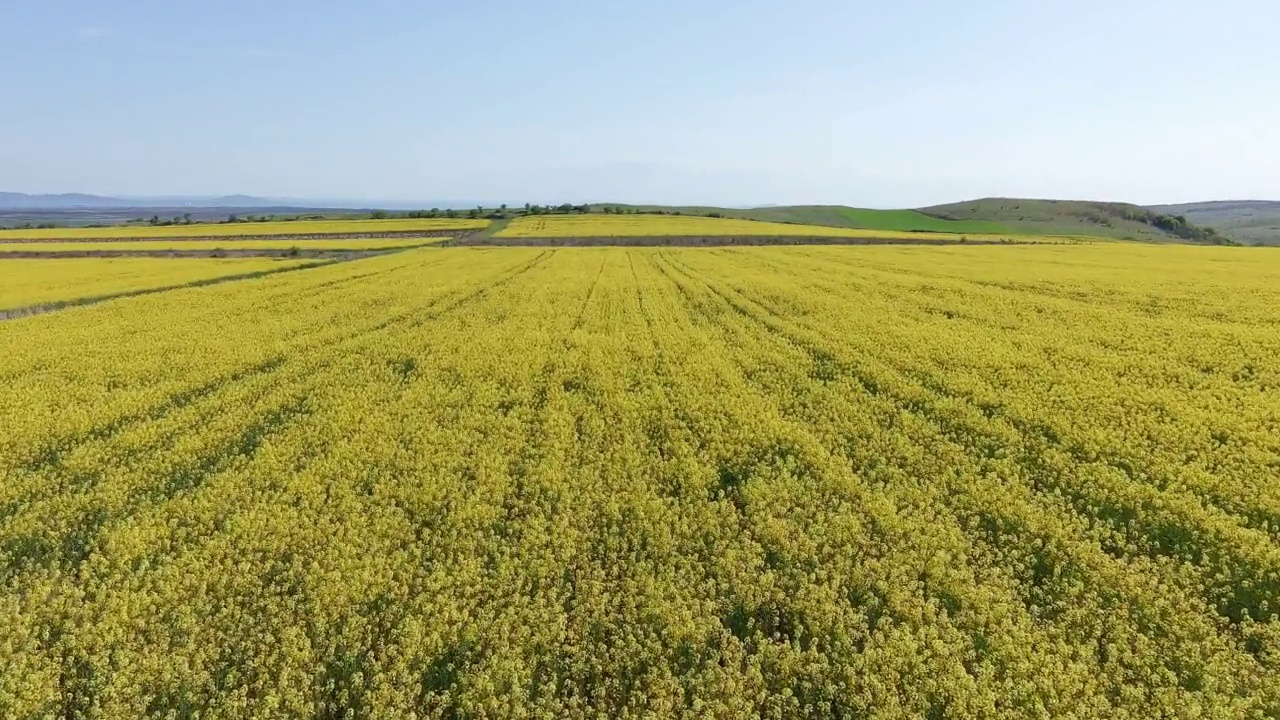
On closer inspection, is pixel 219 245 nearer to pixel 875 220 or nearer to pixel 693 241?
pixel 693 241

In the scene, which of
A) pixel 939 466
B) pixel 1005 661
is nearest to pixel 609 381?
pixel 939 466

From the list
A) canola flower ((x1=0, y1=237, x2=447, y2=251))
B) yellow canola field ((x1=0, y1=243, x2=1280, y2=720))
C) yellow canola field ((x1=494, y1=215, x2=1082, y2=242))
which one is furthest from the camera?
yellow canola field ((x1=494, y1=215, x2=1082, y2=242))

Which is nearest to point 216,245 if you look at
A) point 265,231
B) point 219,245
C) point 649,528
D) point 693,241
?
point 219,245

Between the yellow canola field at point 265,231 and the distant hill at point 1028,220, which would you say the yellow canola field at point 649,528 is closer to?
the yellow canola field at point 265,231

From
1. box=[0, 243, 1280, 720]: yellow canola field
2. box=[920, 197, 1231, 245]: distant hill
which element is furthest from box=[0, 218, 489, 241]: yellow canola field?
box=[920, 197, 1231, 245]: distant hill

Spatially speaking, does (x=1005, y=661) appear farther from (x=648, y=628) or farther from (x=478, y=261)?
(x=478, y=261)

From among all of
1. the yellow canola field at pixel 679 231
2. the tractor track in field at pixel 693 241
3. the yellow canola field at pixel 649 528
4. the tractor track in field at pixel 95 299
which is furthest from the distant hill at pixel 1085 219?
the tractor track in field at pixel 95 299

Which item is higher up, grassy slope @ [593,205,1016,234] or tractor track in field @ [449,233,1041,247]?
grassy slope @ [593,205,1016,234]

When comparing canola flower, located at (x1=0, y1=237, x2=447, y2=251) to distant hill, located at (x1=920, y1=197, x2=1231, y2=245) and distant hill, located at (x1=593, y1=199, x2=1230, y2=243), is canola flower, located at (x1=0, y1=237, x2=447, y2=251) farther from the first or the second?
distant hill, located at (x1=920, y1=197, x2=1231, y2=245)
